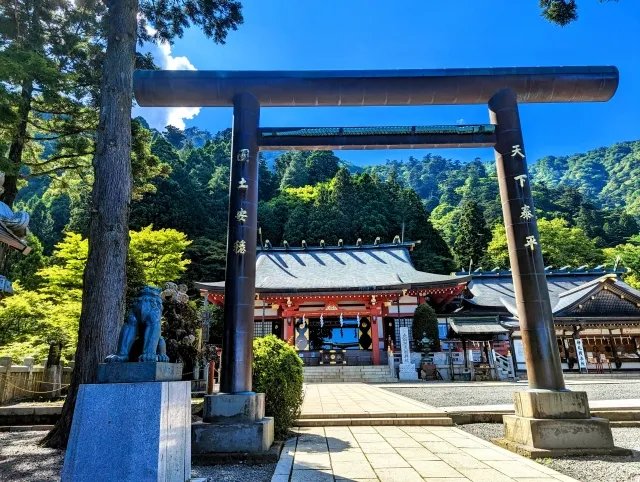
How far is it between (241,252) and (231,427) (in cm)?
227

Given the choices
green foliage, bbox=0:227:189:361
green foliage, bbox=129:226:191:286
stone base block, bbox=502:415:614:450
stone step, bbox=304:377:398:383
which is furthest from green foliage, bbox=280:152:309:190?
stone base block, bbox=502:415:614:450

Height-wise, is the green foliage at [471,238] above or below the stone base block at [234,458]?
above

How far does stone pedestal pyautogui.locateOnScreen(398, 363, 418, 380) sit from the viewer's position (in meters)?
15.4

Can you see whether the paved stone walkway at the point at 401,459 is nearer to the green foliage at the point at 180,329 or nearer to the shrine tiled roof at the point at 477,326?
the green foliage at the point at 180,329

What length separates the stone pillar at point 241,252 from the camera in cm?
491

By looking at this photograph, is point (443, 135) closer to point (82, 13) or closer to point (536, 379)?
point (536, 379)

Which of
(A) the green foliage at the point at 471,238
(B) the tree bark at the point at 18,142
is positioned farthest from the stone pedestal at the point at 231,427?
(A) the green foliage at the point at 471,238

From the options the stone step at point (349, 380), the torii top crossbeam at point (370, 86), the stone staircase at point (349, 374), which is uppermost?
the torii top crossbeam at point (370, 86)

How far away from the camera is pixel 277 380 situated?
18.0 ft

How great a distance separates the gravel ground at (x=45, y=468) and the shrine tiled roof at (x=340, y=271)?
12005 millimetres

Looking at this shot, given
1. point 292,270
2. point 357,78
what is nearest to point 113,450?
point 357,78

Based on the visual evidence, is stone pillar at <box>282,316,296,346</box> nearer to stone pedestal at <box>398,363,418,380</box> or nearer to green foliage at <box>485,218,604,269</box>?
stone pedestal at <box>398,363,418,380</box>

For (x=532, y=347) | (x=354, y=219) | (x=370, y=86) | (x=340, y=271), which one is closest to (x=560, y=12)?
(x=370, y=86)

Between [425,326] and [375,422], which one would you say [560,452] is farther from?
[425,326]
